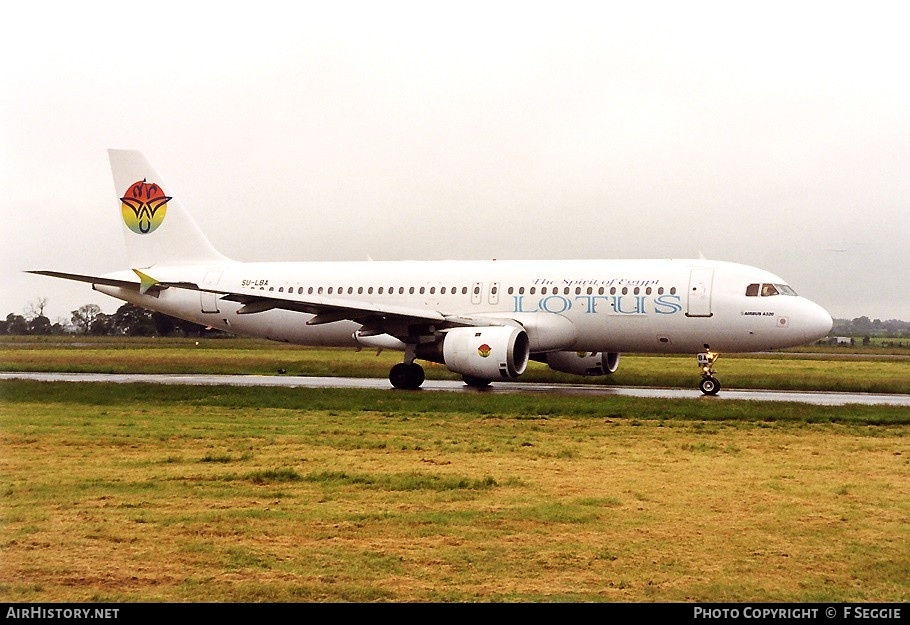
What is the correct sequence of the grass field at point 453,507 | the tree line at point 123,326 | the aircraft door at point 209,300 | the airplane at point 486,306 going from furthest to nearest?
the tree line at point 123,326 → the aircraft door at point 209,300 → the airplane at point 486,306 → the grass field at point 453,507

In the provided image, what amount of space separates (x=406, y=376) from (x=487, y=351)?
12.4 ft

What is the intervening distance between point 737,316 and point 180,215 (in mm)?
18981

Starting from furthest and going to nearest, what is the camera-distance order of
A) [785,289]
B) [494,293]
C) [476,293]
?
[476,293]
[494,293]
[785,289]

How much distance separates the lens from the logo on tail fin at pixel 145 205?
34.0 m

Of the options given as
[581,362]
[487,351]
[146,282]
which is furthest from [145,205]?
[581,362]

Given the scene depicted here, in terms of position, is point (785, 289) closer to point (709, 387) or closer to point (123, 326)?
point (709, 387)

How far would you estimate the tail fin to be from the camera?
3397cm

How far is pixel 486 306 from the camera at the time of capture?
28297 millimetres

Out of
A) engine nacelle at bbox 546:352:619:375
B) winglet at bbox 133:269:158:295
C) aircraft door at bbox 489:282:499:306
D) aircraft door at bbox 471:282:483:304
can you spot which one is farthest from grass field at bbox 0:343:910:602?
engine nacelle at bbox 546:352:619:375

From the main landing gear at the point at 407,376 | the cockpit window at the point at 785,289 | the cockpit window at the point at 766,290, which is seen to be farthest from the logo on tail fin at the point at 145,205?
the cockpit window at the point at 785,289

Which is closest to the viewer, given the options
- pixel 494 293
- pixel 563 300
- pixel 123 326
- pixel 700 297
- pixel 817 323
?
pixel 817 323

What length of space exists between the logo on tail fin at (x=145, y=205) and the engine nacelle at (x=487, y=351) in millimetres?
13539

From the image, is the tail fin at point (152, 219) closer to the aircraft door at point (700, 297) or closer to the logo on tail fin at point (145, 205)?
the logo on tail fin at point (145, 205)
